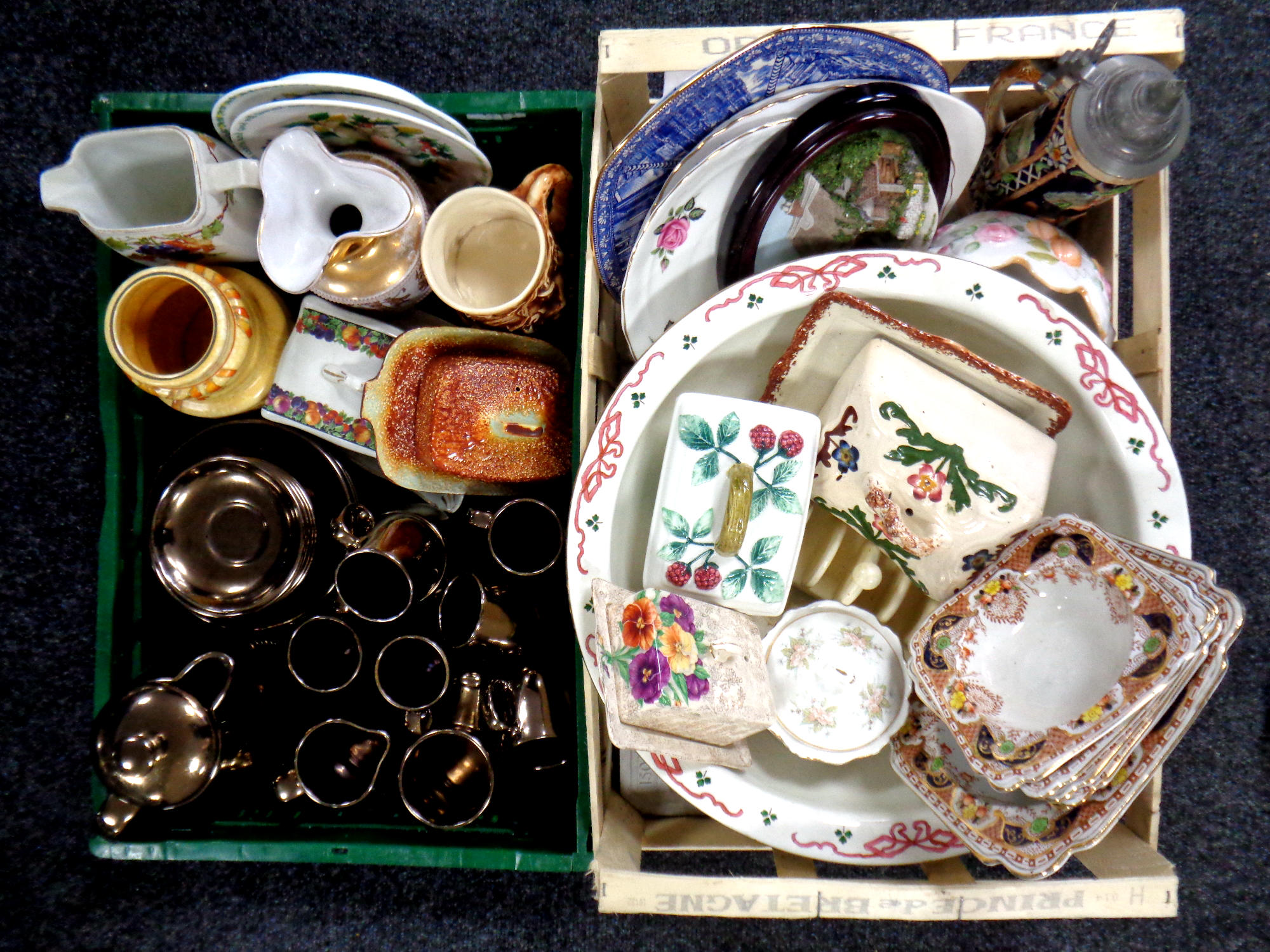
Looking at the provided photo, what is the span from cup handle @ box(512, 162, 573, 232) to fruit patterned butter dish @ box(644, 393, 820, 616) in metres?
0.25

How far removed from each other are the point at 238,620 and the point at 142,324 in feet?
0.95

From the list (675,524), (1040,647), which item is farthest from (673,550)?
(1040,647)

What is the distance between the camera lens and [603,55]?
62 cm

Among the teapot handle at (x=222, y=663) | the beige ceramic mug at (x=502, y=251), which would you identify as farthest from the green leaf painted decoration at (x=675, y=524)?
the teapot handle at (x=222, y=663)

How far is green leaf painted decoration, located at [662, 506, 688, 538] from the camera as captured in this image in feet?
1.88

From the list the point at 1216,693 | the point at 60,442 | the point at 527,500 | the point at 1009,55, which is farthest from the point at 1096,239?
the point at 60,442

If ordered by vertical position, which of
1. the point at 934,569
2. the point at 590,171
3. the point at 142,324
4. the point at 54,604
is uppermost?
the point at 590,171

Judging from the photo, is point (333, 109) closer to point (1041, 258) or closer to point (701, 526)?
point (701, 526)

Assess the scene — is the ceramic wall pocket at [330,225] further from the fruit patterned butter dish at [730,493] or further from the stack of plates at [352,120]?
the fruit patterned butter dish at [730,493]

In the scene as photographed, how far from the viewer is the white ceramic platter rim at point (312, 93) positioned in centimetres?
59

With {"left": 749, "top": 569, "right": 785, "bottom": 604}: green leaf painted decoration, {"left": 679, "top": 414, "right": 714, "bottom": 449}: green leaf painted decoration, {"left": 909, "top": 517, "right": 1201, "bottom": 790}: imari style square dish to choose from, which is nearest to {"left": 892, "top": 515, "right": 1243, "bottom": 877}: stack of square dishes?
{"left": 909, "top": 517, "right": 1201, "bottom": 790}: imari style square dish

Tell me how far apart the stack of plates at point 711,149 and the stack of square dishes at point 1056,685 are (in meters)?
0.31

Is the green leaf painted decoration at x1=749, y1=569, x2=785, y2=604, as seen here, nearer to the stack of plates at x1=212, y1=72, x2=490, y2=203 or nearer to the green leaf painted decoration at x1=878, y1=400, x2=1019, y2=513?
the green leaf painted decoration at x1=878, y1=400, x2=1019, y2=513

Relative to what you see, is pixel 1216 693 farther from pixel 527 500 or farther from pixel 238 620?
pixel 238 620
